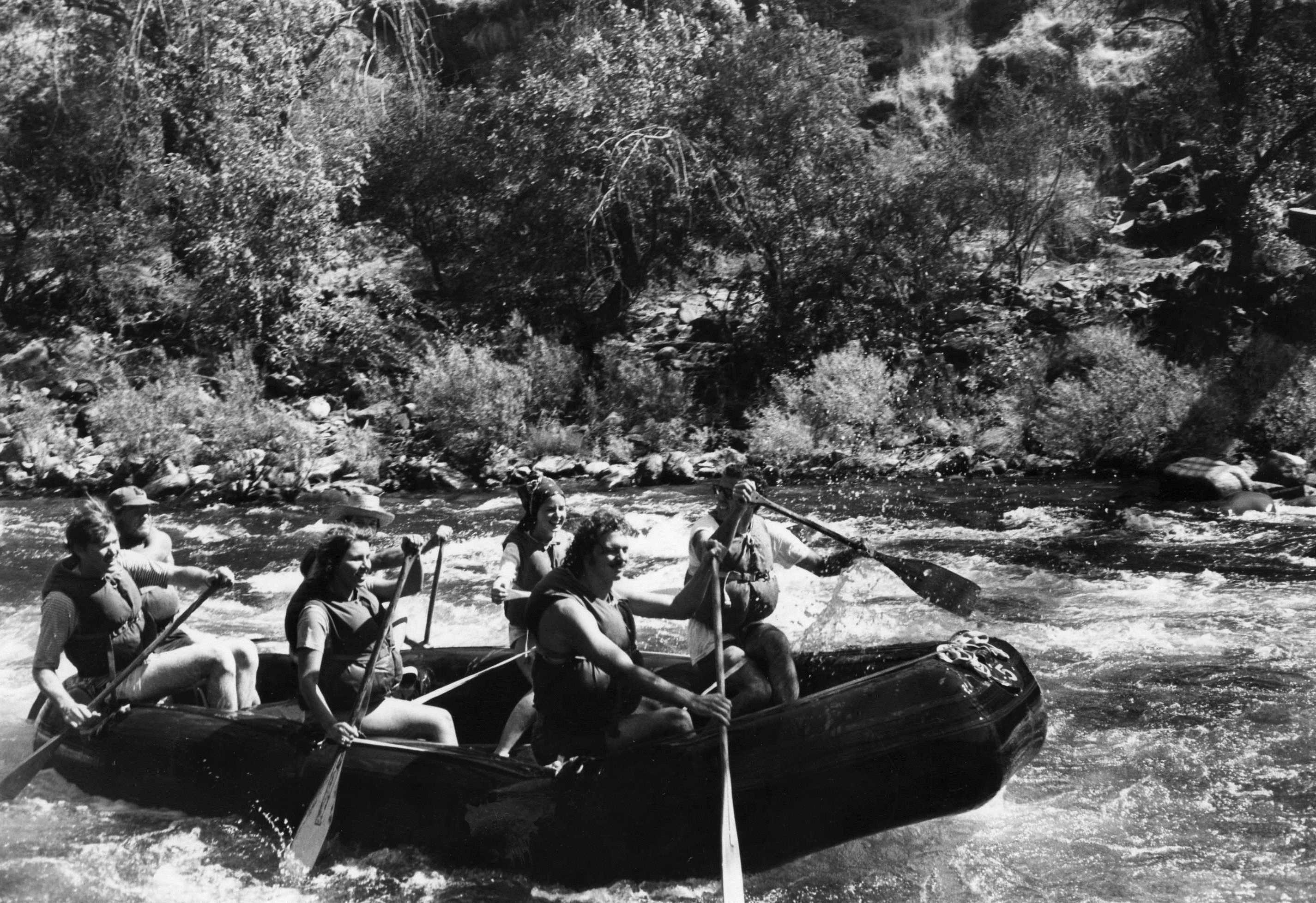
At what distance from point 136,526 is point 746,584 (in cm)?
301

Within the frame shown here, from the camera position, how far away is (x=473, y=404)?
55.0ft

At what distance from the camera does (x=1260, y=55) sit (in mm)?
16625

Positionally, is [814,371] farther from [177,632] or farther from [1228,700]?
[177,632]

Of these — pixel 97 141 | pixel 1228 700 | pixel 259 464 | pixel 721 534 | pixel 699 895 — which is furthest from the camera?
pixel 97 141

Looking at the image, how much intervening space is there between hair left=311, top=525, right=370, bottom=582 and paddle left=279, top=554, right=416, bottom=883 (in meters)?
0.34

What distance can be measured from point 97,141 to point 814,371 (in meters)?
11.6

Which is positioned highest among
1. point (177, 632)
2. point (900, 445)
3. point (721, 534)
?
point (721, 534)

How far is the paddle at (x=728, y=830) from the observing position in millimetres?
4480

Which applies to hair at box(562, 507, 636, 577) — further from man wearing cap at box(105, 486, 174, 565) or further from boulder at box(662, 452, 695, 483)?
boulder at box(662, 452, 695, 483)

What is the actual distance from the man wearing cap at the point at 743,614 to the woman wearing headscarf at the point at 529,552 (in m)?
0.87

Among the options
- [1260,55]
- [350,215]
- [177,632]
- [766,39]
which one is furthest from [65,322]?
[1260,55]

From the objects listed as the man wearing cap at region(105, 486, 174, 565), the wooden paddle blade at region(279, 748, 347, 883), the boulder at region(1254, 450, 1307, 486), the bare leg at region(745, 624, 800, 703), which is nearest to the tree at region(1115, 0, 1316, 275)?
the boulder at region(1254, 450, 1307, 486)

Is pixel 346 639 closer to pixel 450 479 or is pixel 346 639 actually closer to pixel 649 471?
pixel 649 471

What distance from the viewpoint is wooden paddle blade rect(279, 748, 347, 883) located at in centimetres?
498
